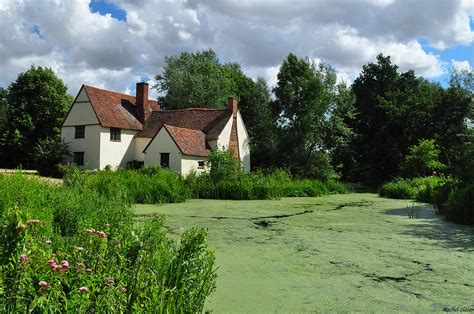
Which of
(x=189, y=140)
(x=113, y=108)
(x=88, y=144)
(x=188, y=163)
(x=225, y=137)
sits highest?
(x=113, y=108)

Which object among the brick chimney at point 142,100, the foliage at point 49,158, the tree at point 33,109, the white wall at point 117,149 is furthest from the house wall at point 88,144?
the tree at point 33,109

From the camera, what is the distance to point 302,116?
31.3 metres

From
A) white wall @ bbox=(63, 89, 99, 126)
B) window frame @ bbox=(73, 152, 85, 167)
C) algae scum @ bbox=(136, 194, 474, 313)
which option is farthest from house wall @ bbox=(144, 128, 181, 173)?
algae scum @ bbox=(136, 194, 474, 313)

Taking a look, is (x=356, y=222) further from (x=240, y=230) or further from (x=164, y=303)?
(x=164, y=303)

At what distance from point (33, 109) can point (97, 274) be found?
3546 centimetres

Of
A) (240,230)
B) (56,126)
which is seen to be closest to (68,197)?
(240,230)

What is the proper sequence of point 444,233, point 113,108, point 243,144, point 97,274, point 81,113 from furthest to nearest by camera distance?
1. point 243,144
2. point 113,108
3. point 81,113
4. point 444,233
5. point 97,274

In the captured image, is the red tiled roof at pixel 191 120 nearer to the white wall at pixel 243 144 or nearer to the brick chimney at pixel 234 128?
the brick chimney at pixel 234 128

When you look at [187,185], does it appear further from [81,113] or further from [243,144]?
[243,144]

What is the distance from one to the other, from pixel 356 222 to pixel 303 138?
70.3 feet

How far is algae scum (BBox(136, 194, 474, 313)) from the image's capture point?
4117 mm

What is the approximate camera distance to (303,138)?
1224 inches

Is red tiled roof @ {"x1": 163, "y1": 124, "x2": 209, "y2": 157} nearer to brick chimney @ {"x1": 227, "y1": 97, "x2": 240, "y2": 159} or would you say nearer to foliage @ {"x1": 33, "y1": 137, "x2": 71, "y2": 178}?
brick chimney @ {"x1": 227, "y1": 97, "x2": 240, "y2": 159}

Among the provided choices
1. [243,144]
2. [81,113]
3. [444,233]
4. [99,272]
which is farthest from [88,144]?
[99,272]
